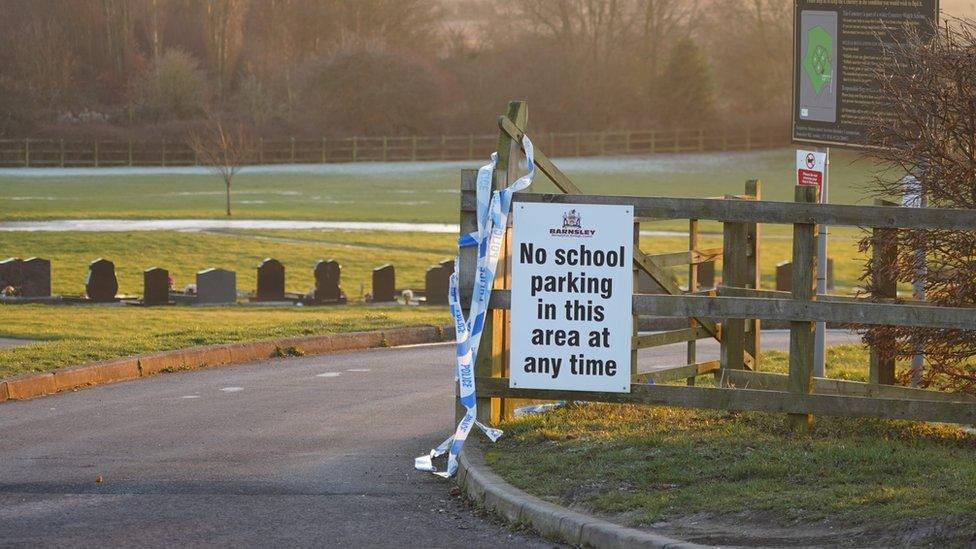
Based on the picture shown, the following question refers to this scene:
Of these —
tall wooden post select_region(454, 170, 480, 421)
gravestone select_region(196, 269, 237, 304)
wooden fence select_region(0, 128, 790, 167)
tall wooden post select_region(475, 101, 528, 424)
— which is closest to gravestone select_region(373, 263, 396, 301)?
gravestone select_region(196, 269, 237, 304)

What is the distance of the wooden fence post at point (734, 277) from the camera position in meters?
10.2

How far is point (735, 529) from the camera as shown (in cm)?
630

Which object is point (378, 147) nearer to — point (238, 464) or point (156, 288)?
point (156, 288)

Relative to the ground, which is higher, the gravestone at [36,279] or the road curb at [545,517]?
the gravestone at [36,279]

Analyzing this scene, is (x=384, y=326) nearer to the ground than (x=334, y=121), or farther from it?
nearer to the ground

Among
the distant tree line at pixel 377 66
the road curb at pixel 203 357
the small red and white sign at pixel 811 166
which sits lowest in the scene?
the road curb at pixel 203 357

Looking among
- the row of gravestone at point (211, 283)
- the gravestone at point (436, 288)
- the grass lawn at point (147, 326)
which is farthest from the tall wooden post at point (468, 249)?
the gravestone at point (436, 288)

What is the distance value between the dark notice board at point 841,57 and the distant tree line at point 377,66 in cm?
6771

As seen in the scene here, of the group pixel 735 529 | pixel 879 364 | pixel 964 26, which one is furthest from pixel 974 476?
pixel 964 26

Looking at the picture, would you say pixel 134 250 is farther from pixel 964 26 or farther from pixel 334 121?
pixel 334 121

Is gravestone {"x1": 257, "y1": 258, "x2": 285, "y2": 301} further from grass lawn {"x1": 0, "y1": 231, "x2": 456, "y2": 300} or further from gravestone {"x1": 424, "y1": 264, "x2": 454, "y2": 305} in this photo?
gravestone {"x1": 424, "y1": 264, "x2": 454, "y2": 305}

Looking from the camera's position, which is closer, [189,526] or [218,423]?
[189,526]

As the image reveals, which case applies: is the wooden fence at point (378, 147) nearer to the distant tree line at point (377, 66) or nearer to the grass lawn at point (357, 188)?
the distant tree line at point (377, 66)

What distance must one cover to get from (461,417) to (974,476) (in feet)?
10.7
